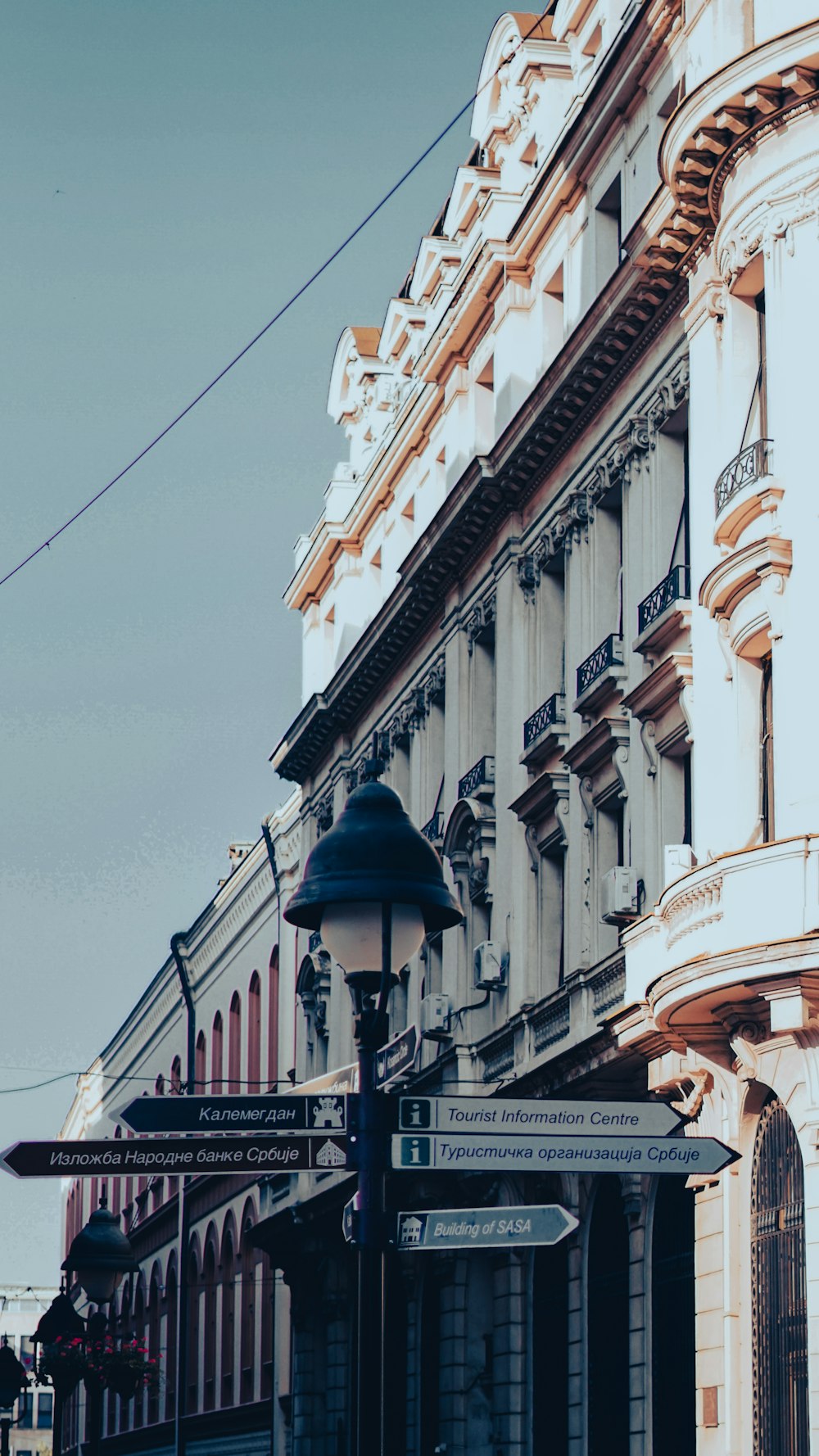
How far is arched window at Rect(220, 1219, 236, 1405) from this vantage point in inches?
1959

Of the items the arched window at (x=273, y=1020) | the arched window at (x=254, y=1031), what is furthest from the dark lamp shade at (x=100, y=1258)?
the arched window at (x=254, y=1031)

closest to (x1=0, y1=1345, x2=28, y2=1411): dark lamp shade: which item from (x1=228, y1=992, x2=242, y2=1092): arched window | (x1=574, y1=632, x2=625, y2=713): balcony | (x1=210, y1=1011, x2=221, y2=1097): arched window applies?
(x1=574, y1=632, x2=625, y2=713): balcony

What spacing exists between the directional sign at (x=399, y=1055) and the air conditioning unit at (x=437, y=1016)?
2085 cm

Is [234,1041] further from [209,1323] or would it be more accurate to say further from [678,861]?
[678,861]

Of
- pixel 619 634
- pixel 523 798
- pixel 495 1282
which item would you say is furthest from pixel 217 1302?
pixel 619 634

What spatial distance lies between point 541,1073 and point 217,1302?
88.9ft

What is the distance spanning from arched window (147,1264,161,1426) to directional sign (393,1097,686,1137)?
4847cm

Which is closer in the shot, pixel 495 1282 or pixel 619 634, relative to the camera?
pixel 619 634

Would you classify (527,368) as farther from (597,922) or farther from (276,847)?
(276,847)

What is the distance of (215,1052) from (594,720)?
93.3 feet

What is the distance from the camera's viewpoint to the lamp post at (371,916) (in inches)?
383

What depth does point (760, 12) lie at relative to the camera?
70.1 feet

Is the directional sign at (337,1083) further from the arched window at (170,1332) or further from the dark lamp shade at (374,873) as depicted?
the arched window at (170,1332)

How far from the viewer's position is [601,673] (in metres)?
26.6
